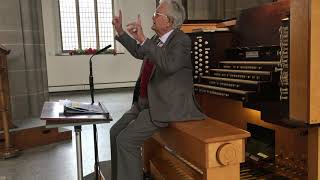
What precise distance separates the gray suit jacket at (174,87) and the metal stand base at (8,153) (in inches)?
99.6

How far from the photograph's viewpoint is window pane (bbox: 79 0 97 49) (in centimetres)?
995

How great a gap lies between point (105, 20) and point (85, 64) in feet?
4.93

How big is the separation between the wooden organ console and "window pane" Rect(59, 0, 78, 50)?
715 centimetres

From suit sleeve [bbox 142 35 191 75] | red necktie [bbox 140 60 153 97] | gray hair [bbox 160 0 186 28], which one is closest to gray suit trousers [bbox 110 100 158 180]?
red necktie [bbox 140 60 153 97]

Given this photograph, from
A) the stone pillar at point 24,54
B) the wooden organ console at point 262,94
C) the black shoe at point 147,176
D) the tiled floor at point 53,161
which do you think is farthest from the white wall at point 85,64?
the black shoe at point 147,176

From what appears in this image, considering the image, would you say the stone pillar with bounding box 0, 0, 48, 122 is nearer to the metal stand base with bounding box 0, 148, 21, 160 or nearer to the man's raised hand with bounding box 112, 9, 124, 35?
the metal stand base with bounding box 0, 148, 21, 160

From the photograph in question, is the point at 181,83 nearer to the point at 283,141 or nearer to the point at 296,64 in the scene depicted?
the point at 296,64

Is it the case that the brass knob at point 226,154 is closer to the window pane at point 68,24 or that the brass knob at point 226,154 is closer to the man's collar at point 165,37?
the man's collar at point 165,37

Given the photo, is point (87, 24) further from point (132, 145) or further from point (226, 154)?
point (226, 154)

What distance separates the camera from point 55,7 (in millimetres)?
9461

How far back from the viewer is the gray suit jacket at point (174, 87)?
2289mm

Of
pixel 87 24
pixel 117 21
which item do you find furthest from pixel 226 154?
pixel 87 24

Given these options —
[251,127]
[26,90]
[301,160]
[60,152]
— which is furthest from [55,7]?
[301,160]

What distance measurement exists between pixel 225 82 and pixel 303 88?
0.99 m
